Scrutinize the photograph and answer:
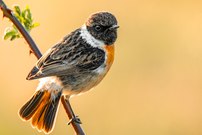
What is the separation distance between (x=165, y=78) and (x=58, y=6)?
4.22m

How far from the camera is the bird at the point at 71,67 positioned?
688cm

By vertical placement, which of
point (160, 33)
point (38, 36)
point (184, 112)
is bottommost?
point (184, 112)

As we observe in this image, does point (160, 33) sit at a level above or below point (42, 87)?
above

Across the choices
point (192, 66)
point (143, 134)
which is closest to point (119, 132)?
point (143, 134)

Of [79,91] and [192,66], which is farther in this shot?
[192,66]

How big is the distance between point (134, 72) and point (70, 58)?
21.7 ft

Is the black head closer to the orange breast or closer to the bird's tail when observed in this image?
the orange breast

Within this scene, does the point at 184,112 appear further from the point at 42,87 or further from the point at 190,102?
the point at 42,87

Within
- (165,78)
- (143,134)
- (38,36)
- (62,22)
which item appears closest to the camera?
(143,134)

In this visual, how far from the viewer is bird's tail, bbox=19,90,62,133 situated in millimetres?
6812

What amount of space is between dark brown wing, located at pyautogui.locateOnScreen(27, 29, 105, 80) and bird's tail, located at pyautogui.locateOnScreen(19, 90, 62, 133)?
0.22m

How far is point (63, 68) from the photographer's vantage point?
A: 709 centimetres

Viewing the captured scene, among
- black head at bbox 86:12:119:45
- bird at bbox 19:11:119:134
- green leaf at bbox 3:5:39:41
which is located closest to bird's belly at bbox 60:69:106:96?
bird at bbox 19:11:119:134

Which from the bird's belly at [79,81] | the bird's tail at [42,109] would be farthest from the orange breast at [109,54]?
the bird's tail at [42,109]
